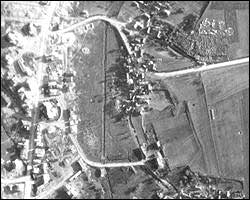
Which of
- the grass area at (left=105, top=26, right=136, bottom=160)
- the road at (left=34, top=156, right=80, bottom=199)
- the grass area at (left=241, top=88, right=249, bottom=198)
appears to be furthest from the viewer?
A: the grass area at (left=241, top=88, right=249, bottom=198)

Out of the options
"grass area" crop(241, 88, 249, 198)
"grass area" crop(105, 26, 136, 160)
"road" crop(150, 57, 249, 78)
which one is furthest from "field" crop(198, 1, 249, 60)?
"grass area" crop(105, 26, 136, 160)

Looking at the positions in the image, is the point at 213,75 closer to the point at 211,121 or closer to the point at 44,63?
the point at 211,121

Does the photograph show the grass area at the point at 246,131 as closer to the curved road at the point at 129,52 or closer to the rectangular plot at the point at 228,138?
the rectangular plot at the point at 228,138

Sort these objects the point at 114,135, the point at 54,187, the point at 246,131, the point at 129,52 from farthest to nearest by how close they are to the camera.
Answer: the point at 246,131 → the point at 129,52 → the point at 114,135 → the point at 54,187

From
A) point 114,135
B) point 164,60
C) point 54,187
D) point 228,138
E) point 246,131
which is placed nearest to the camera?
point 54,187

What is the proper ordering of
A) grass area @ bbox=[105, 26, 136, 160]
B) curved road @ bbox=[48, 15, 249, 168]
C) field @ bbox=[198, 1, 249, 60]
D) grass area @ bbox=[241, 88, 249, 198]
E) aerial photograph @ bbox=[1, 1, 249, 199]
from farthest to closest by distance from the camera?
field @ bbox=[198, 1, 249, 60] < grass area @ bbox=[241, 88, 249, 198] < grass area @ bbox=[105, 26, 136, 160] < curved road @ bbox=[48, 15, 249, 168] < aerial photograph @ bbox=[1, 1, 249, 199]

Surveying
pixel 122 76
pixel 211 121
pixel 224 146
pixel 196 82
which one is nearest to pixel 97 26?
pixel 122 76

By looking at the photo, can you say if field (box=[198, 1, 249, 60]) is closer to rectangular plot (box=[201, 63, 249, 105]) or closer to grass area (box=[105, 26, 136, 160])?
rectangular plot (box=[201, 63, 249, 105])

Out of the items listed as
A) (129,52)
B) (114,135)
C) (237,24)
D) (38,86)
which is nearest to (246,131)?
(237,24)

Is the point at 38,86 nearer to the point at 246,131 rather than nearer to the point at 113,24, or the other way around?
the point at 113,24
